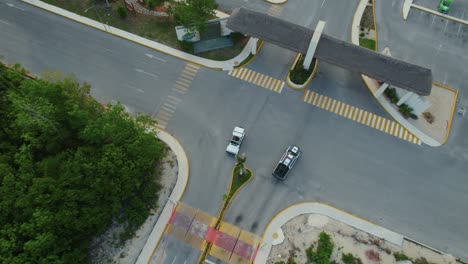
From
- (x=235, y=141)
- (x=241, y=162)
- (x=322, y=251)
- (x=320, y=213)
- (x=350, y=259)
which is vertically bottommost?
(x=322, y=251)

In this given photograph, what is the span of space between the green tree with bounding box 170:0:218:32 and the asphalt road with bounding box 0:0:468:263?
6167 millimetres

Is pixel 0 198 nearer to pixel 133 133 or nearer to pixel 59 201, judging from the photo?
pixel 59 201

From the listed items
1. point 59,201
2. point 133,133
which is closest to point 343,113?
point 133,133

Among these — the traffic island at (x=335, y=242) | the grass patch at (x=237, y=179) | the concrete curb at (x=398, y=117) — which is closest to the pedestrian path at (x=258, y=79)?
the concrete curb at (x=398, y=117)

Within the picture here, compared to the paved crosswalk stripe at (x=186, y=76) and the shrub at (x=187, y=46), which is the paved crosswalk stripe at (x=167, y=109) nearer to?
→ the paved crosswalk stripe at (x=186, y=76)

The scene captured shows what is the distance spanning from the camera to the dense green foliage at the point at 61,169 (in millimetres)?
33125

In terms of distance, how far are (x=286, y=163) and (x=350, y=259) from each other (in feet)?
46.1

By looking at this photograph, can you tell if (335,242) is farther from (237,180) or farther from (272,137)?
(272,137)

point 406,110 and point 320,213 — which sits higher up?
point 406,110

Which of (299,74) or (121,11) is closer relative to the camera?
(299,74)

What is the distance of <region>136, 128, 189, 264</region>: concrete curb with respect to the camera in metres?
39.9

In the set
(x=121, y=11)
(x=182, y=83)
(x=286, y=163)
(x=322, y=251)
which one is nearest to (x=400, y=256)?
(x=322, y=251)

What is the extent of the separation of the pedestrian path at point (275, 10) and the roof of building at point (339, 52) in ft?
26.1

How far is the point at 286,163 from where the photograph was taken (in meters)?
43.4
